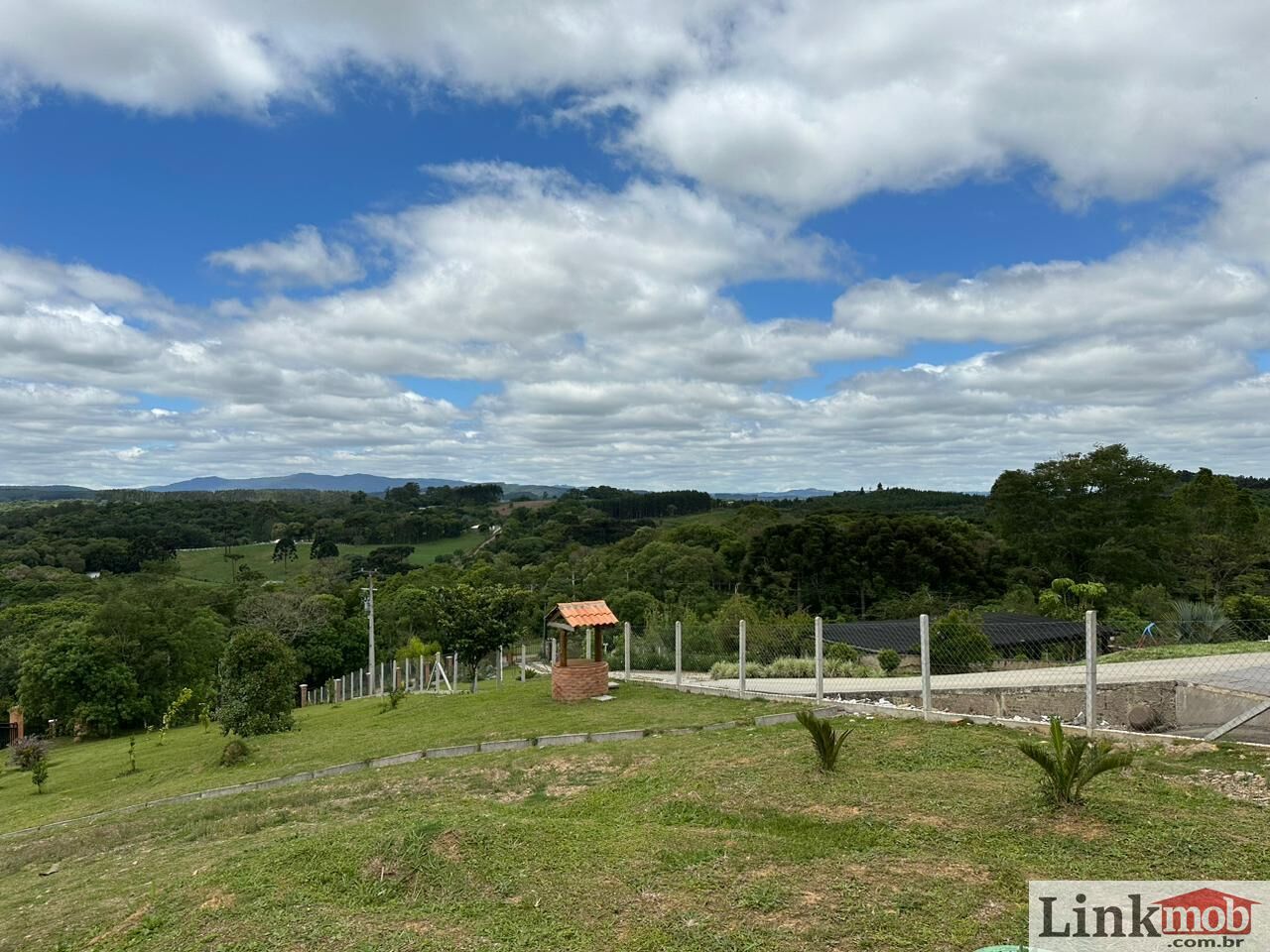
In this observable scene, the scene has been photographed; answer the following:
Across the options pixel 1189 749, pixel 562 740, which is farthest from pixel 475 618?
pixel 1189 749

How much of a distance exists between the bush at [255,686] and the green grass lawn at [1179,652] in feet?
54.7

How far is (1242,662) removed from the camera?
1144 cm

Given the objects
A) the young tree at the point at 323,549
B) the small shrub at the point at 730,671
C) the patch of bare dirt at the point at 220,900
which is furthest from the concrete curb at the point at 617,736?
the young tree at the point at 323,549

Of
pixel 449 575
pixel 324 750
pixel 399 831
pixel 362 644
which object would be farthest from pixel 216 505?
pixel 399 831

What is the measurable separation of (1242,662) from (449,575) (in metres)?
48.4

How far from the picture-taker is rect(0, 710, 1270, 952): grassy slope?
409 cm

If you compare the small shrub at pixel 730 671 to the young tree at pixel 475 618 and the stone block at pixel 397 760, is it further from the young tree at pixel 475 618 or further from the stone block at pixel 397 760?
the young tree at pixel 475 618

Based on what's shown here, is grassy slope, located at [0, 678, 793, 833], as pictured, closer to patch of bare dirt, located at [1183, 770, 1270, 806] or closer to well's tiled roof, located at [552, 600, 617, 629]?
well's tiled roof, located at [552, 600, 617, 629]

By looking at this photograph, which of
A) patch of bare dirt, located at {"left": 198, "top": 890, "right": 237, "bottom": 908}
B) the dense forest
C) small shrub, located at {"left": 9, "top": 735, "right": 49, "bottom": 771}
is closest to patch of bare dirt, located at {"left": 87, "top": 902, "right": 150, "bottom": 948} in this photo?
patch of bare dirt, located at {"left": 198, "top": 890, "right": 237, "bottom": 908}

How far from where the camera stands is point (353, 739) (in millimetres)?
13289

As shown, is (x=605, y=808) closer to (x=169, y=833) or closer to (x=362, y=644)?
(x=169, y=833)

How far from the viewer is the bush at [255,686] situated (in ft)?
51.0

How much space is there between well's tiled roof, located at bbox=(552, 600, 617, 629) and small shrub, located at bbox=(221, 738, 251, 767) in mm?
6008

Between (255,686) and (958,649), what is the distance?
1577cm
